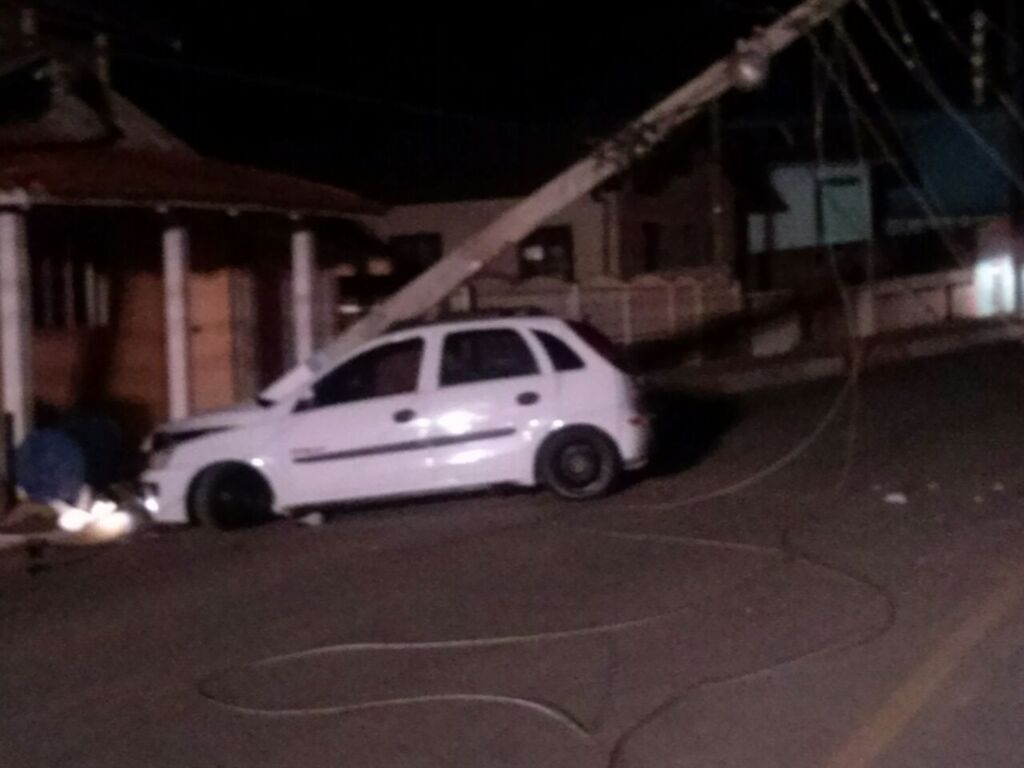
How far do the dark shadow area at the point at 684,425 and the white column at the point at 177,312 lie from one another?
465cm

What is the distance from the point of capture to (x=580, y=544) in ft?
44.9

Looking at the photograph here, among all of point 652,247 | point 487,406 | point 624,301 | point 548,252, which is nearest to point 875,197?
point 652,247

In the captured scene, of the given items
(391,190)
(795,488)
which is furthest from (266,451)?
(391,190)

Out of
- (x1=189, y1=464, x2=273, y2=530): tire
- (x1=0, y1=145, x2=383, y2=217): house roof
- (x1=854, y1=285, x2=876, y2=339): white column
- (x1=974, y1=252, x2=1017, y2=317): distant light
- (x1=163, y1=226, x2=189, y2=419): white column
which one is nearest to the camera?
(x1=189, y1=464, x2=273, y2=530): tire

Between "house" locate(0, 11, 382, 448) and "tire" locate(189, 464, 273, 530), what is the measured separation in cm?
194

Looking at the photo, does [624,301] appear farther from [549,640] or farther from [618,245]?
[549,640]

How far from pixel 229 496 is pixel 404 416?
1589 millimetres

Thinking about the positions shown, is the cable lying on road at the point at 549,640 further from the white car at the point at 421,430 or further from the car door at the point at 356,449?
the car door at the point at 356,449

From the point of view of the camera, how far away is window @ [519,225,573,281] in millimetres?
34438

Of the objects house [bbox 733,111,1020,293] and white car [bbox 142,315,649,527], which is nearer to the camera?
white car [bbox 142,315,649,527]

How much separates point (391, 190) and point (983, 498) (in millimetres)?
20685

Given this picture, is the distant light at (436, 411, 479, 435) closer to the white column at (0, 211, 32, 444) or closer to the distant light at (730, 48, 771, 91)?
the white column at (0, 211, 32, 444)

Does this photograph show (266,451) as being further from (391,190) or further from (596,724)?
(391,190)

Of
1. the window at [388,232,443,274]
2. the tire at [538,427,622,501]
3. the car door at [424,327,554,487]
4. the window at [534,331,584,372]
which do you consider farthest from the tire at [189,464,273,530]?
the window at [388,232,443,274]
